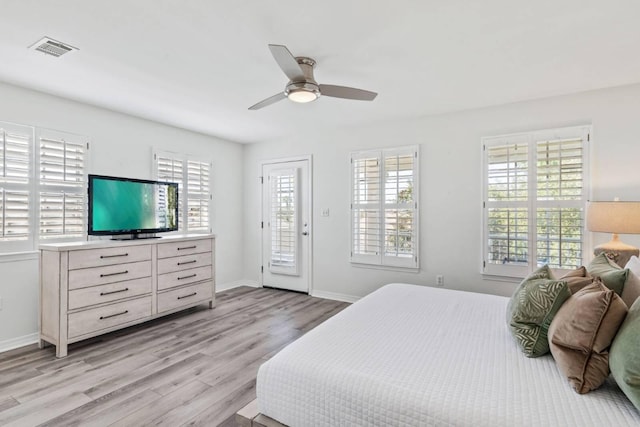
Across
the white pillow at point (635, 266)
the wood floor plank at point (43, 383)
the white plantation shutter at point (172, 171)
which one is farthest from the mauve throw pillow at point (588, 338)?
the white plantation shutter at point (172, 171)

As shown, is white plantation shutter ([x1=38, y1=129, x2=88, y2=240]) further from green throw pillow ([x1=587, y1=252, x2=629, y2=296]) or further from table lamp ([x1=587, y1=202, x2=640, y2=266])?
table lamp ([x1=587, y1=202, x2=640, y2=266])

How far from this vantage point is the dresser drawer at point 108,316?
114 inches

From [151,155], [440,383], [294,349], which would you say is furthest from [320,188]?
[440,383]

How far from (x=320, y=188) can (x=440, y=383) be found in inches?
146

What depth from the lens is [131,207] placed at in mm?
3637

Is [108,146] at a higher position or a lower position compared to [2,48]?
lower

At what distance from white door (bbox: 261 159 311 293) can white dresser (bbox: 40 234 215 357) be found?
4.41 ft

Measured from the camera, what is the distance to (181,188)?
4.56 metres

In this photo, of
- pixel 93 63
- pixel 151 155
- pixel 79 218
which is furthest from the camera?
pixel 151 155

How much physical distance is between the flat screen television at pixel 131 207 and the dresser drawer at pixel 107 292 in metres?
0.57

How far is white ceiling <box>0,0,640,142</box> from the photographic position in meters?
1.93

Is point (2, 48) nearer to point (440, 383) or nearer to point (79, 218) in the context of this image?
point (79, 218)

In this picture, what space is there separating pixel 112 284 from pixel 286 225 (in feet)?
8.16

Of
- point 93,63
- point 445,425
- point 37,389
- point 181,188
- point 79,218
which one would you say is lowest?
point 37,389
